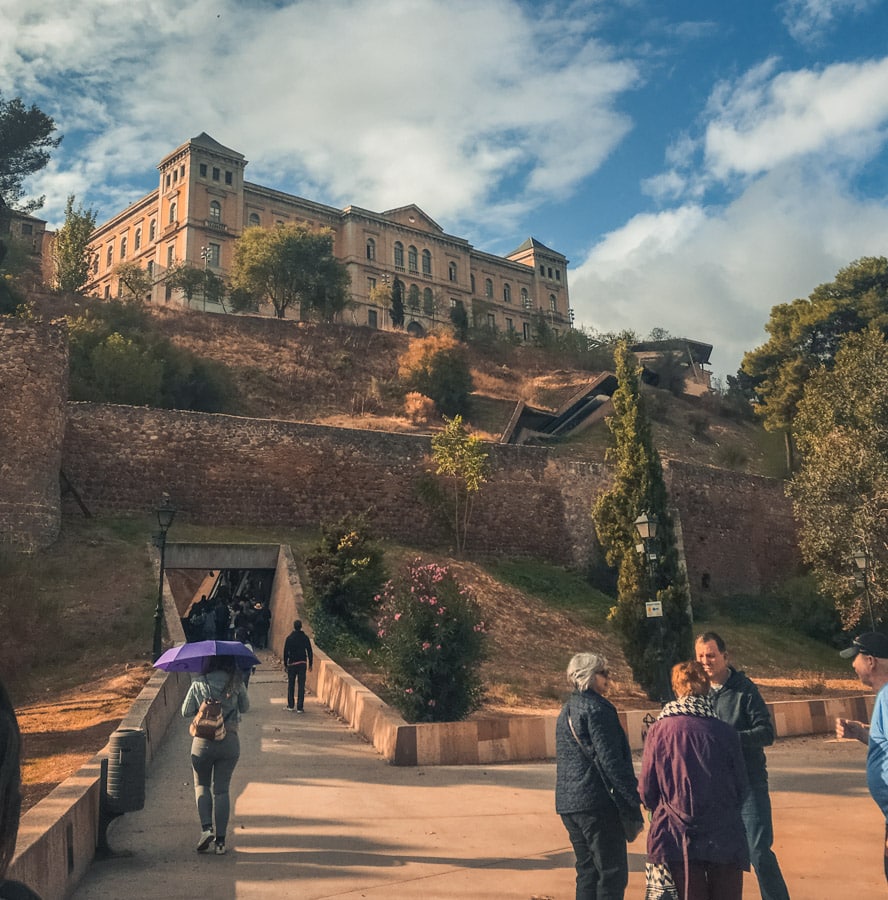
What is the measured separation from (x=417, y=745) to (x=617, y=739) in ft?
18.2

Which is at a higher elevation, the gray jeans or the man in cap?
the man in cap

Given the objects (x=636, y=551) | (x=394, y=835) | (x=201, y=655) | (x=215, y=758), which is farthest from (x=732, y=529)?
(x=215, y=758)

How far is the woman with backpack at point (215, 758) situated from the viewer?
6.08 metres

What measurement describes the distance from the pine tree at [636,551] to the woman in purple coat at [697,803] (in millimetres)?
13403

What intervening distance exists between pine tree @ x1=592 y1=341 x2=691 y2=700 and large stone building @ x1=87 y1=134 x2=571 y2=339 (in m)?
37.7

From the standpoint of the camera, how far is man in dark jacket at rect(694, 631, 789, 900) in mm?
4758

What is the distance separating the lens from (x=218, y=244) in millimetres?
63250

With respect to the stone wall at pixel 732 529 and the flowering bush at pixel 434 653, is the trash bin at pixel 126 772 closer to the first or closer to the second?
the flowering bush at pixel 434 653

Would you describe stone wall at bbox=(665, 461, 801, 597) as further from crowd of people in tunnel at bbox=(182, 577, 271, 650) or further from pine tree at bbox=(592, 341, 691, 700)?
crowd of people in tunnel at bbox=(182, 577, 271, 650)

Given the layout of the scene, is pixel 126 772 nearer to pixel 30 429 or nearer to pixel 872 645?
pixel 872 645

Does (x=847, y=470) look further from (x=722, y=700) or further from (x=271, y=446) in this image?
(x=722, y=700)

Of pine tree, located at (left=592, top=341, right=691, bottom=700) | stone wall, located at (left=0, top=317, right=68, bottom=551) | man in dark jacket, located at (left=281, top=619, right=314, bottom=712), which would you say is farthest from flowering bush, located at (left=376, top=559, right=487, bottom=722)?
stone wall, located at (left=0, top=317, right=68, bottom=551)

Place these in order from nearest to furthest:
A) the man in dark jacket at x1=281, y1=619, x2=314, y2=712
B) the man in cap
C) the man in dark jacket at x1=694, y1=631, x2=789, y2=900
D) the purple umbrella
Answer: the man in cap
the man in dark jacket at x1=694, y1=631, x2=789, y2=900
the purple umbrella
the man in dark jacket at x1=281, y1=619, x2=314, y2=712

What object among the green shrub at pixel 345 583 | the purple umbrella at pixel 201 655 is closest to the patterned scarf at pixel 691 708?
the purple umbrella at pixel 201 655
